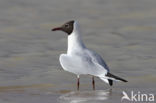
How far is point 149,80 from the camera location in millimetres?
15562

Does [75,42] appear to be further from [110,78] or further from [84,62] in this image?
[110,78]

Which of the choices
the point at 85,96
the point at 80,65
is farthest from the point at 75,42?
the point at 85,96

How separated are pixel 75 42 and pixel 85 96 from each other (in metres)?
1.57

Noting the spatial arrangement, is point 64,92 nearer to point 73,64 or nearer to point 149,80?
point 73,64

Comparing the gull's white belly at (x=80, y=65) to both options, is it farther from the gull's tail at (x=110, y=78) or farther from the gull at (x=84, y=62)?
the gull's tail at (x=110, y=78)

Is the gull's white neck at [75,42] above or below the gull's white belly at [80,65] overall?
above

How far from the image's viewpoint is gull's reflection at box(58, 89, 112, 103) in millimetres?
12434

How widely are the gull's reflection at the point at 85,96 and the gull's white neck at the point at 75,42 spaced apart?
0.87 meters

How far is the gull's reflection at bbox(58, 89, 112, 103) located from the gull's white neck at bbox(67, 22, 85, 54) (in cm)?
87

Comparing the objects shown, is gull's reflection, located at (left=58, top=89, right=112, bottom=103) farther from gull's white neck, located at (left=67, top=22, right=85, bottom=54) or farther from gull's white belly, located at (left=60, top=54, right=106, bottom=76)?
gull's white neck, located at (left=67, top=22, right=85, bottom=54)

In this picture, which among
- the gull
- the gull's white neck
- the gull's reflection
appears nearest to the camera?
the gull's reflection

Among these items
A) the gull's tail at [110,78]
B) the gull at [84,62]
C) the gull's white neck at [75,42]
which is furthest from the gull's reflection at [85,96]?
the gull's white neck at [75,42]

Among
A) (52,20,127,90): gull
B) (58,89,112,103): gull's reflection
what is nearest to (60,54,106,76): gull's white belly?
(52,20,127,90): gull

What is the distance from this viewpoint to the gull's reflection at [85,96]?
12.4 m
